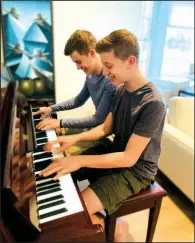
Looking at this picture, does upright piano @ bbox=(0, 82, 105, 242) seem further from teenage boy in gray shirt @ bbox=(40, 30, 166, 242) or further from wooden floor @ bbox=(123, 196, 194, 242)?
wooden floor @ bbox=(123, 196, 194, 242)

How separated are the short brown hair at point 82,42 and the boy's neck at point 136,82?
0.36ft

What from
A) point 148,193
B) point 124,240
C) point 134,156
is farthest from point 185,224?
point 134,156

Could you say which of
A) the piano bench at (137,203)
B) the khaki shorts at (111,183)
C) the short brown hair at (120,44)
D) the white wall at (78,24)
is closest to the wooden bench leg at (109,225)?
the piano bench at (137,203)

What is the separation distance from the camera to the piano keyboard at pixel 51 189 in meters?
0.54

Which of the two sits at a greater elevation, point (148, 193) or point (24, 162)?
point (24, 162)

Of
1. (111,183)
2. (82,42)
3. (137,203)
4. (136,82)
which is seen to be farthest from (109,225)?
(82,42)

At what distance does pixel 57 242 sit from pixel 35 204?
95 millimetres

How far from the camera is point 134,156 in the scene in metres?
0.62

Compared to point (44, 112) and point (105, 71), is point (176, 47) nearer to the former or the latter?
point (105, 71)

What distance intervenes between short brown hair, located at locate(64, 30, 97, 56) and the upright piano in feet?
0.61

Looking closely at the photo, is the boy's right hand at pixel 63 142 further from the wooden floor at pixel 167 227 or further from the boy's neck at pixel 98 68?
the wooden floor at pixel 167 227

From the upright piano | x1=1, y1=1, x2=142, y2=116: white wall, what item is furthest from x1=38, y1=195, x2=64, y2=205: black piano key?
x1=1, y1=1, x2=142, y2=116: white wall

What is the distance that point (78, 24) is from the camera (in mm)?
486

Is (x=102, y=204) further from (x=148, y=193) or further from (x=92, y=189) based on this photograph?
(x=148, y=193)
